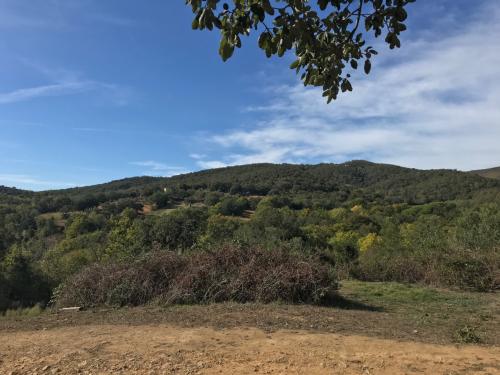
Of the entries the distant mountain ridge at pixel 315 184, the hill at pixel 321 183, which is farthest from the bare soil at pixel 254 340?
the distant mountain ridge at pixel 315 184

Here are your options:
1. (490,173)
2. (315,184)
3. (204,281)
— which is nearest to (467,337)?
(204,281)

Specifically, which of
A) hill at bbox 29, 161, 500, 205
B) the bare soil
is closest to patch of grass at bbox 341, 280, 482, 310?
the bare soil

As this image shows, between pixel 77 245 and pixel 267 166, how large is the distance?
3180 inches

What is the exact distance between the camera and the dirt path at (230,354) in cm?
508

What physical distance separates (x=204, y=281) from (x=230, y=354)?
4.72 metres

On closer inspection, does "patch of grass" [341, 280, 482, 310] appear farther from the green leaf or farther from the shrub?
the green leaf

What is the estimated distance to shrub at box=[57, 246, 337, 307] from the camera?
9.98 meters

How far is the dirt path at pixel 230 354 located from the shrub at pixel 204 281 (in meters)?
2.97

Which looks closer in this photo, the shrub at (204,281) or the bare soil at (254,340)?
the bare soil at (254,340)

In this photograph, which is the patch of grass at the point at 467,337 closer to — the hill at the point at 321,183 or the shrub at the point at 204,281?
the shrub at the point at 204,281

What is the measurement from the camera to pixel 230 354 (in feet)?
18.5

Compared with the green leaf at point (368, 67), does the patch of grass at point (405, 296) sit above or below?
below

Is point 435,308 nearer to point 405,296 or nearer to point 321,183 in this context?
point 405,296

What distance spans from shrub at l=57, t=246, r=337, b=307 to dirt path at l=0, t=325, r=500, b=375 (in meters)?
2.97
